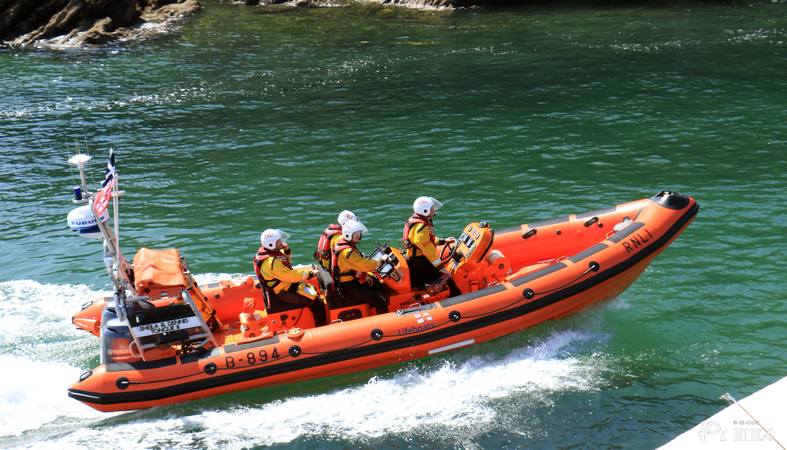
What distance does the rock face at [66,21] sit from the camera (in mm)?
29498

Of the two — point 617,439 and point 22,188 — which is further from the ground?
point 22,188

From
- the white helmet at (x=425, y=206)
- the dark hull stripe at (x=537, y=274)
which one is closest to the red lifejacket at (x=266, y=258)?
the white helmet at (x=425, y=206)

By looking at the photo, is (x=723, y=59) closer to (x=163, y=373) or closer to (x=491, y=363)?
(x=491, y=363)

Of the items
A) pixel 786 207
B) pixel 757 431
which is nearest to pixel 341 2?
pixel 786 207

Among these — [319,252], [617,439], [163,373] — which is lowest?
[617,439]

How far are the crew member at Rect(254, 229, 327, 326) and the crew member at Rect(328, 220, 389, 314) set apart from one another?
0.28m

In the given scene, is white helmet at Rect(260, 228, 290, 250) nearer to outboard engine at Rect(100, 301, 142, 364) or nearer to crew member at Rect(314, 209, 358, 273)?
crew member at Rect(314, 209, 358, 273)

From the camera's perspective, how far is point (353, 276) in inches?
380

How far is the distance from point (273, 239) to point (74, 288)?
4.25 m

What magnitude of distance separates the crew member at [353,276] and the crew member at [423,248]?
1.59ft

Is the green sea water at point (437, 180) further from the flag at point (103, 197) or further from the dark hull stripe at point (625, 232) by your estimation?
the flag at point (103, 197)

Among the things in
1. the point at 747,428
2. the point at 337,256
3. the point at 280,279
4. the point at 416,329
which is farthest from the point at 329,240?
the point at 747,428

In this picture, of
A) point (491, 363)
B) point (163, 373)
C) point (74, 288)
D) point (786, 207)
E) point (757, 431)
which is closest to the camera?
point (757, 431)

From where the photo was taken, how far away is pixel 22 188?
1594 cm
